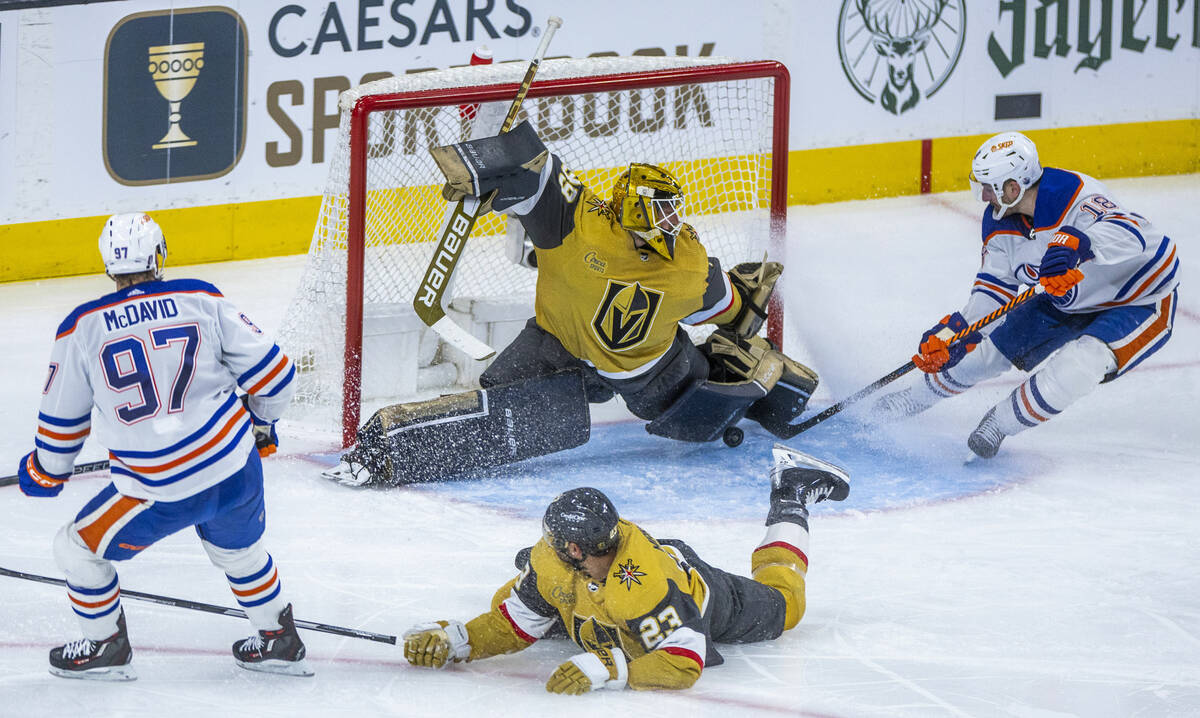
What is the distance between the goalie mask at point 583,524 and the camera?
3.31 metres

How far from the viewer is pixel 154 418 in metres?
3.21

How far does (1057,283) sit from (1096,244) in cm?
17

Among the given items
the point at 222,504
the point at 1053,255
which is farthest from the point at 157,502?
the point at 1053,255

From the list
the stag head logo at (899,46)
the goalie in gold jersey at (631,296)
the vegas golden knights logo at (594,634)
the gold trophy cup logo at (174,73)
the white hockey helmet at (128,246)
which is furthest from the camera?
the stag head logo at (899,46)

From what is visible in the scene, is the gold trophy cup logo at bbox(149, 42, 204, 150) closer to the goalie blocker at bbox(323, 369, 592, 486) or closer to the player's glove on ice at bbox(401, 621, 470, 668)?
the goalie blocker at bbox(323, 369, 592, 486)

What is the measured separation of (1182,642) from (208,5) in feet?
14.3

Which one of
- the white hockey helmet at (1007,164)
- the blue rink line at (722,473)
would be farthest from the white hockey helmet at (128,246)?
the white hockey helmet at (1007,164)

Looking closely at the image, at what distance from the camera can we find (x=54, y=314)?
6.25 m

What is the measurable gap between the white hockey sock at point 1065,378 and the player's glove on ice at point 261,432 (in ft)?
7.91

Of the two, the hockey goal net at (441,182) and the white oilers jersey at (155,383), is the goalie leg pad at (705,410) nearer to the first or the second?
the hockey goal net at (441,182)

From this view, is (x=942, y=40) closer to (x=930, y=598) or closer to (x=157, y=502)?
(x=930, y=598)

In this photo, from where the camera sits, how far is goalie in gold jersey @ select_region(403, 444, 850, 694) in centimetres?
335

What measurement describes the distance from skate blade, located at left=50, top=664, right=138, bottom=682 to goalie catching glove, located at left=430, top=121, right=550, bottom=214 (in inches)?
65.2

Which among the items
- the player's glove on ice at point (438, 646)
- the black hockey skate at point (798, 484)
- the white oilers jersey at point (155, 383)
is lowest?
the player's glove on ice at point (438, 646)
